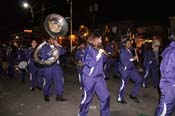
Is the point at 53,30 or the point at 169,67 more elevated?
the point at 53,30

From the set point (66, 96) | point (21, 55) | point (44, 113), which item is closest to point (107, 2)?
point (21, 55)

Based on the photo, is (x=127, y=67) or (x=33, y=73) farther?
(x=33, y=73)

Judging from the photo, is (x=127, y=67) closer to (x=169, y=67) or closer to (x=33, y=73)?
(x=169, y=67)

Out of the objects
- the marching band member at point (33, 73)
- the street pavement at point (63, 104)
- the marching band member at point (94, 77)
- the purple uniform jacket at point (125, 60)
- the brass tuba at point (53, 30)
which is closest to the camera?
the marching band member at point (94, 77)

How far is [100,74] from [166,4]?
59.7 ft

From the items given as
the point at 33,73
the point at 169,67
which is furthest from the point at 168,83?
the point at 33,73

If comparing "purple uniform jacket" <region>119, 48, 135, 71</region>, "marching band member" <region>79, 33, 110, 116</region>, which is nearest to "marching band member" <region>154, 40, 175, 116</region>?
"marching band member" <region>79, 33, 110, 116</region>

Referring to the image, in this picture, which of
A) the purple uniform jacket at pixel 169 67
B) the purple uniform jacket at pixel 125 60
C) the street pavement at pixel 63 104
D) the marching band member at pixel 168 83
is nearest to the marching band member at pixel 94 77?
the street pavement at pixel 63 104

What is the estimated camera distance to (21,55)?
1352 centimetres

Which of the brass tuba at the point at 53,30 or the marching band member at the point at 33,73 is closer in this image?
the brass tuba at the point at 53,30

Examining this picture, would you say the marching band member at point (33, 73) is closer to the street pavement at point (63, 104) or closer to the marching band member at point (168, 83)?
the street pavement at point (63, 104)

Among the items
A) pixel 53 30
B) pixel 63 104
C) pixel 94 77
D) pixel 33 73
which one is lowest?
pixel 63 104

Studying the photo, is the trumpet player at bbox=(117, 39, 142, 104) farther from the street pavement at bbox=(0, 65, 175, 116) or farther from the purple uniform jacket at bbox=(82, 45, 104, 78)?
the purple uniform jacket at bbox=(82, 45, 104, 78)

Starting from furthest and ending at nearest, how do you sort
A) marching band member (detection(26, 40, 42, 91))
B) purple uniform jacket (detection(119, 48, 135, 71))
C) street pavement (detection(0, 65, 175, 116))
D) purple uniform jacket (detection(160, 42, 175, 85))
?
marching band member (detection(26, 40, 42, 91)) < purple uniform jacket (detection(119, 48, 135, 71)) < street pavement (detection(0, 65, 175, 116)) < purple uniform jacket (detection(160, 42, 175, 85))
